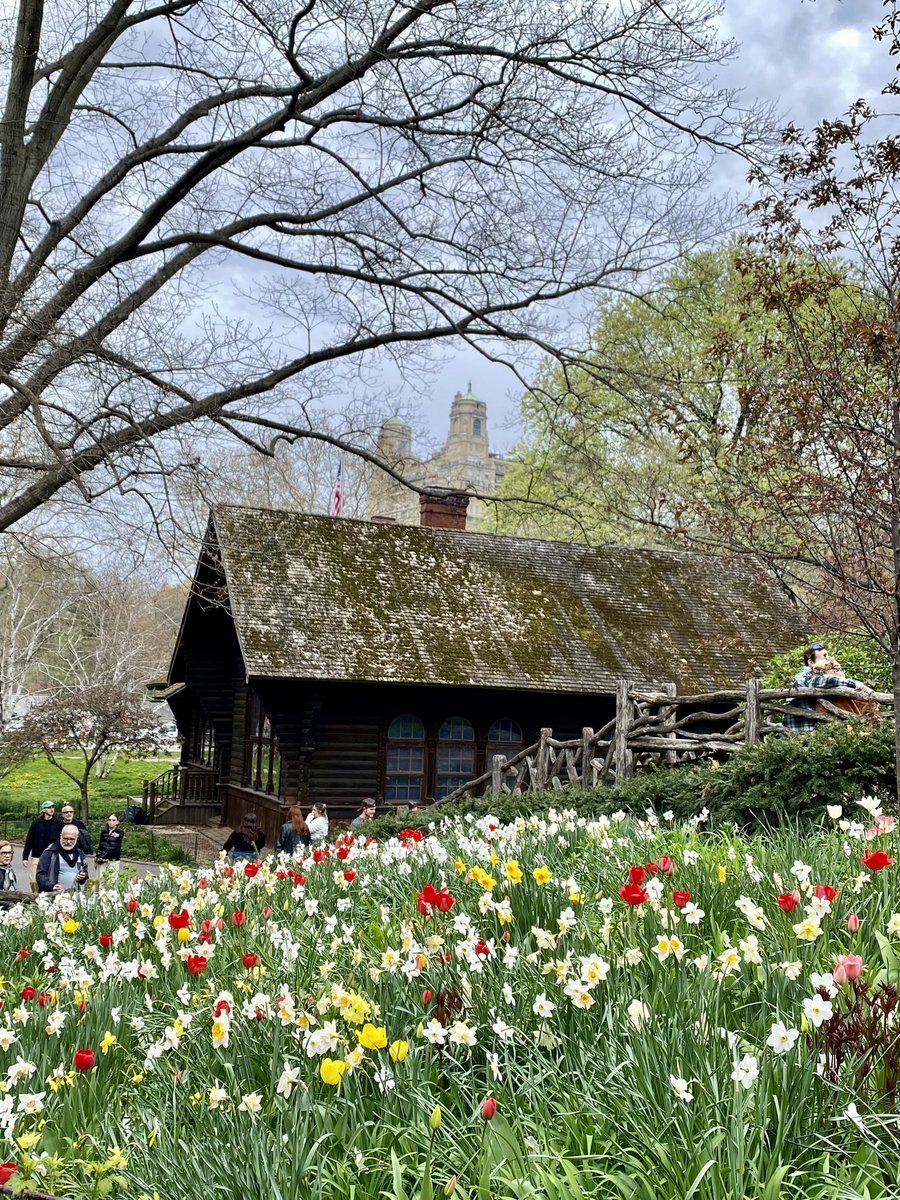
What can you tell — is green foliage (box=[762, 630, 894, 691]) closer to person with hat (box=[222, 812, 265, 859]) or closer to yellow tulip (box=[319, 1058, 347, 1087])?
person with hat (box=[222, 812, 265, 859])

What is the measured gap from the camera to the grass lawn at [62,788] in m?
31.7

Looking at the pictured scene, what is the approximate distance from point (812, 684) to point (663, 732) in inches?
130

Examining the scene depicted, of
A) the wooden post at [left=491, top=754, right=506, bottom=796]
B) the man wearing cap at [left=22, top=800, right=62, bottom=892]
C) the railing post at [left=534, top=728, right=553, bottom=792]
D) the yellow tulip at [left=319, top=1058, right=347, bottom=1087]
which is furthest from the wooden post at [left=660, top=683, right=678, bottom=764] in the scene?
the yellow tulip at [left=319, top=1058, right=347, bottom=1087]

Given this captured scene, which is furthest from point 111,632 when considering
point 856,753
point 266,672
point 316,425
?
point 856,753

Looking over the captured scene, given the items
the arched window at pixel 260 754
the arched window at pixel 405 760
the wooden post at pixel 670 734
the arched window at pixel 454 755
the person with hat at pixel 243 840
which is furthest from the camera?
the arched window at pixel 260 754

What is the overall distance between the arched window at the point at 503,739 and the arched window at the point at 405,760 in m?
1.37

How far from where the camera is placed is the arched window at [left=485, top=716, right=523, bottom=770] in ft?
72.2

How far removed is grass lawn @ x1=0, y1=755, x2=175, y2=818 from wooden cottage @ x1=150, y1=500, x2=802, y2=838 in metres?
8.16

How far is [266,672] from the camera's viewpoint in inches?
734

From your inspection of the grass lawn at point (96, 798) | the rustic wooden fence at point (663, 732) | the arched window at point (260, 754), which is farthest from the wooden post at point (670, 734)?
the arched window at point (260, 754)

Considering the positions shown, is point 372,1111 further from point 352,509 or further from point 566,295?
point 352,509

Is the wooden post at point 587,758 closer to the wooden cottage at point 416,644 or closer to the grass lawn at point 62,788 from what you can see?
the wooden cottage at point 416,644

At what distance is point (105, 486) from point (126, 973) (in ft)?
27.0

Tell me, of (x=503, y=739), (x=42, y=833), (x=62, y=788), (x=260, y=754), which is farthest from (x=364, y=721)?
(x=62, y=788)
